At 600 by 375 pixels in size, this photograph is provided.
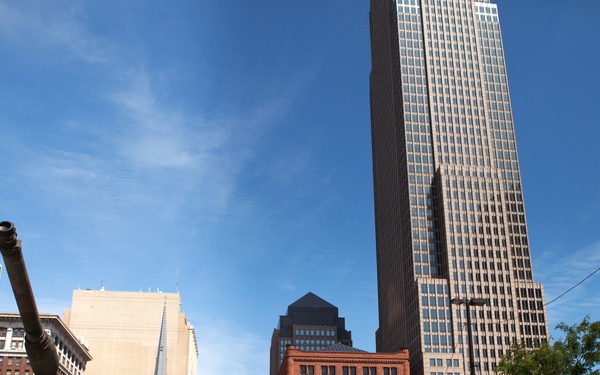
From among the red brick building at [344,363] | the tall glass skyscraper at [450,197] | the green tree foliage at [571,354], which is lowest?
the green tree foliage at [571,354]

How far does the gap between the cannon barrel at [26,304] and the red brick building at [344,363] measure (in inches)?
4857

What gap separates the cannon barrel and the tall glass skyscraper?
136m

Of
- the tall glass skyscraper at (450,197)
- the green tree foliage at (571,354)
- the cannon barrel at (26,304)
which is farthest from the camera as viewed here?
the tall glass skyscraper at (450,197)

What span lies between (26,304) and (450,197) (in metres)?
155

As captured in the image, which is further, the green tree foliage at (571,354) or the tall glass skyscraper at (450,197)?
the tall glass skyscraper at (450,197)

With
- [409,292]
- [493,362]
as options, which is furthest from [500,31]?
[493,362]

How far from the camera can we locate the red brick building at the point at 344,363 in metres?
138

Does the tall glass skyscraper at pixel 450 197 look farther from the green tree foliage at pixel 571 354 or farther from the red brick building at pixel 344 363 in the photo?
the green tree foliage at pixel 571 354

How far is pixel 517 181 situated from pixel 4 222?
552 feet

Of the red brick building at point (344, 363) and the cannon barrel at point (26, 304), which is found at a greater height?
the red brick building at point (344, 363)

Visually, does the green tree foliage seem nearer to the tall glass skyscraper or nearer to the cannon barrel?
the cannon barrel

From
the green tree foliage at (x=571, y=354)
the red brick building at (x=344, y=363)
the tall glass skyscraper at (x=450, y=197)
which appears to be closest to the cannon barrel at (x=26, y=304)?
the green tree foliage at (x=571, y=354)

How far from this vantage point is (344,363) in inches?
5453

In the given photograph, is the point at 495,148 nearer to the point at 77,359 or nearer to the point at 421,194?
the point at 421,194
